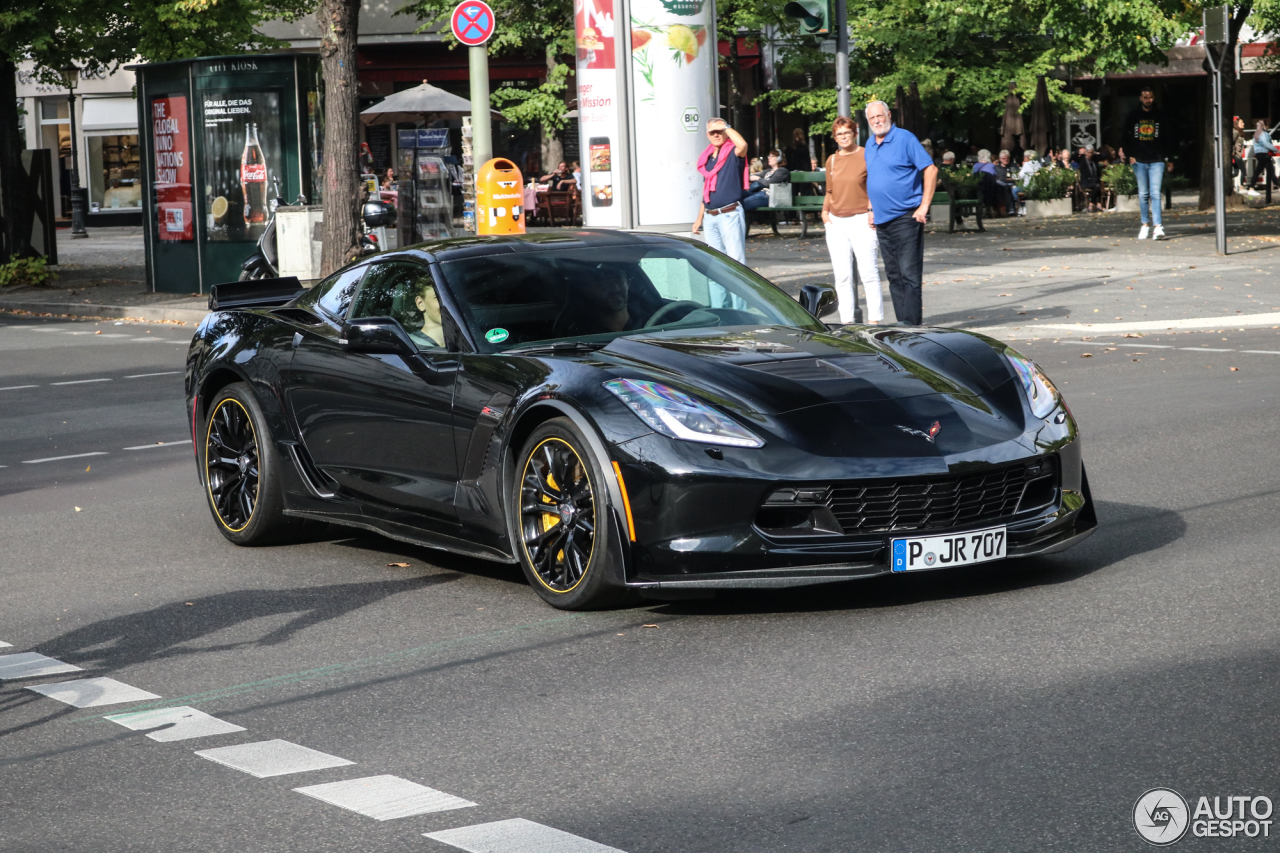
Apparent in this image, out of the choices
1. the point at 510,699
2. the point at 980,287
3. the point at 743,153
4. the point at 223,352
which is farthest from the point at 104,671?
the point at 980,287

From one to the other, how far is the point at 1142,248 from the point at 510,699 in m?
21.4

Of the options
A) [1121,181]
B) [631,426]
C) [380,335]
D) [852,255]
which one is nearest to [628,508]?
[631,426]

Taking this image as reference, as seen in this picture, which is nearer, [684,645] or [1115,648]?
[1115,648]

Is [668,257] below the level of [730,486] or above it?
above

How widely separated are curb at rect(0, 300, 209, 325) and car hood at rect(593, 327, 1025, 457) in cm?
1564

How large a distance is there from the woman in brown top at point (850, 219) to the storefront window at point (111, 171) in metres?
41.6

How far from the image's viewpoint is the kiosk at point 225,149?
23.8 m

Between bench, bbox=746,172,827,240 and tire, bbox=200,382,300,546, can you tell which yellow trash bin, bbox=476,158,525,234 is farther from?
bench, bbox=746,172,827,240

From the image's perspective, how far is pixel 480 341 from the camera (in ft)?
22.9

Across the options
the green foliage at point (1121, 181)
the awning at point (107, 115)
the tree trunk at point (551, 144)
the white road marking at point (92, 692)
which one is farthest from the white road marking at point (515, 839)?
the awning at point (107, 115)

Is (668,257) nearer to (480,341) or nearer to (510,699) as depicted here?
(480,341)

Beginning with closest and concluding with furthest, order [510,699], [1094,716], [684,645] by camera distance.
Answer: [1094,716], [510,699], [684,645]
